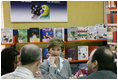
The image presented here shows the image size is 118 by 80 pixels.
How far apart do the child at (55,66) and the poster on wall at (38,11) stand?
2.86m

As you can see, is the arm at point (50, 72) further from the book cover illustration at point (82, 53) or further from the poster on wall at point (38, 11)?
the poster on wall at point (38, 11)

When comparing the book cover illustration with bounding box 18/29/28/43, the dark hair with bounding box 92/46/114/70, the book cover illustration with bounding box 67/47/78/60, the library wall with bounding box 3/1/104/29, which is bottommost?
the book cover illustration with bounding box 67/47/78/60

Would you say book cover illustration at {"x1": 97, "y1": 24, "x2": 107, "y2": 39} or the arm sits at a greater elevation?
book cover illustration at {"x1": 97, "y1": 24, "x2": 107, "y2": 39}

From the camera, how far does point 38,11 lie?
17.1 feet

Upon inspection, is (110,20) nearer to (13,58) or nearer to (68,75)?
(68,75)

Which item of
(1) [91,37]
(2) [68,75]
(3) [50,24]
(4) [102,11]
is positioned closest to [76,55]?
(1) [91,37]

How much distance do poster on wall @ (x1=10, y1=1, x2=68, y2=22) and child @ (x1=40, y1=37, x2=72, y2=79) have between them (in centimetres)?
286

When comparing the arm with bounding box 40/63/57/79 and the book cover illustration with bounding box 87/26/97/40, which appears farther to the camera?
the book cover illustration with bounding box 87/26/97/40

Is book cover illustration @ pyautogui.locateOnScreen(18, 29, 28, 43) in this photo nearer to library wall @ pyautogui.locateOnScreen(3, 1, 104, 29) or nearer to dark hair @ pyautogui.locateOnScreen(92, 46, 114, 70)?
library wall @ pyautogui.locateOnScreen(3, 1, 104, 29)

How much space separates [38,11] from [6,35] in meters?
1.26

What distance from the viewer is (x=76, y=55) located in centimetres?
488

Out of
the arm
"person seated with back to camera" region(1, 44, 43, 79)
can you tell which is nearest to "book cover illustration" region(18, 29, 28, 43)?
the arm

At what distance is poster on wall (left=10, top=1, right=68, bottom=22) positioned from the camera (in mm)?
5121

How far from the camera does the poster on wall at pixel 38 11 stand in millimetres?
5121
